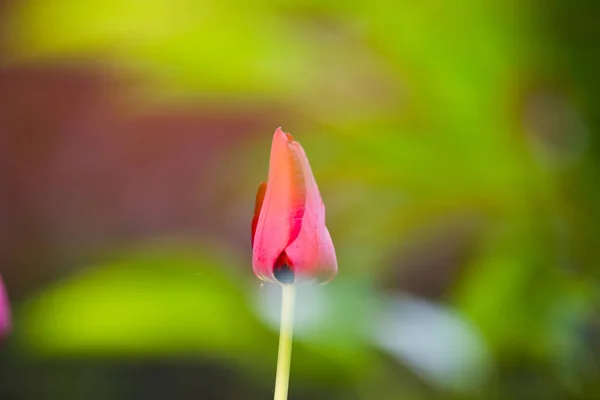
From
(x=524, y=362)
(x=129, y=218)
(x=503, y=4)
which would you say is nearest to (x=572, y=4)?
(x=503, y=4)

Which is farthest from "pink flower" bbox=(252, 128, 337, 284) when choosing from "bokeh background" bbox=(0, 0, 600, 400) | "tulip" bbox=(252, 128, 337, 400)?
"bokeh background" bbox=(0, 0, 600, 400)

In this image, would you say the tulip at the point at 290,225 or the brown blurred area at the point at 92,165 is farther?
the brown blurred area at the point at 92,165

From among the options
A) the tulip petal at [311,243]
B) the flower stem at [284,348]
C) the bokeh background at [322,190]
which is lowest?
the flower stem at [284,348]

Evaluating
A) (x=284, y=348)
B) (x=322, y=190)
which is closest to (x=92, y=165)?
(x=322, y=190)

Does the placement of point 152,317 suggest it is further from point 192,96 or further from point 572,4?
point 572,4

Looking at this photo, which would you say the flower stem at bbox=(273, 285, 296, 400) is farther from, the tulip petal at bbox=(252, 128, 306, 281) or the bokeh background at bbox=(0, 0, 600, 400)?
the bokeh background at bbox=(0, 0, 600, 400)

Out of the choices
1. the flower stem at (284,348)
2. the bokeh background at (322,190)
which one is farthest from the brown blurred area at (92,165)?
the flower stem at (284,348)

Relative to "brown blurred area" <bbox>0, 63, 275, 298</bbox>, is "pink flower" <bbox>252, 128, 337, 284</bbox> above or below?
below

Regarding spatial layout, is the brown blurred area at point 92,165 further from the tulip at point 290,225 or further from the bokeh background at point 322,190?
the tulip at point 290,225
